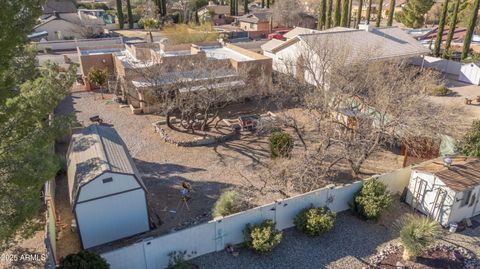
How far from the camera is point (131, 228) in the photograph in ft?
46.7

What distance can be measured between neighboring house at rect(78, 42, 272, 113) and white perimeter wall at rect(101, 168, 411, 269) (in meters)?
11.8

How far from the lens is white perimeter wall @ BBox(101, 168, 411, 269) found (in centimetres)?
1168

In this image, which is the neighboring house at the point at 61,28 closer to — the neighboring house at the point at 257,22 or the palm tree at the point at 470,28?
the neighboring house at the point at 257,22

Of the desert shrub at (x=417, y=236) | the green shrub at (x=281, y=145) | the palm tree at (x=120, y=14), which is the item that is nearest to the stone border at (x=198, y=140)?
the green shrub at (x=281, y=145)

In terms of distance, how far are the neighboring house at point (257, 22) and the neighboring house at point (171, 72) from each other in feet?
111

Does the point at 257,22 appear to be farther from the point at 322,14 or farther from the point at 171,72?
the point at 171,72

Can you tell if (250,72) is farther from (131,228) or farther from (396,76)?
(131,228)

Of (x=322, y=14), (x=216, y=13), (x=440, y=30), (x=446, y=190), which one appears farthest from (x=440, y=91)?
(x=216, y=13)

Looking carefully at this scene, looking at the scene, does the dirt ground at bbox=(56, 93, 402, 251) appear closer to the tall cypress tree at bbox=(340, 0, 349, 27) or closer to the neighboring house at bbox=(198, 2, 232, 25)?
the tall cypress tree at bbox=(340, 0, 349, 27)

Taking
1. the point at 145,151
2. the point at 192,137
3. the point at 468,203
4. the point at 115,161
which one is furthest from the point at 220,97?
the point at 468,203

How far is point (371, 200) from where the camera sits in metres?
14.8

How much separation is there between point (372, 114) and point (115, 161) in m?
13.1

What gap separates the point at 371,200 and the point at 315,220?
281 cm

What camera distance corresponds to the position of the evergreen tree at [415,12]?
Result: 60.0 meters
